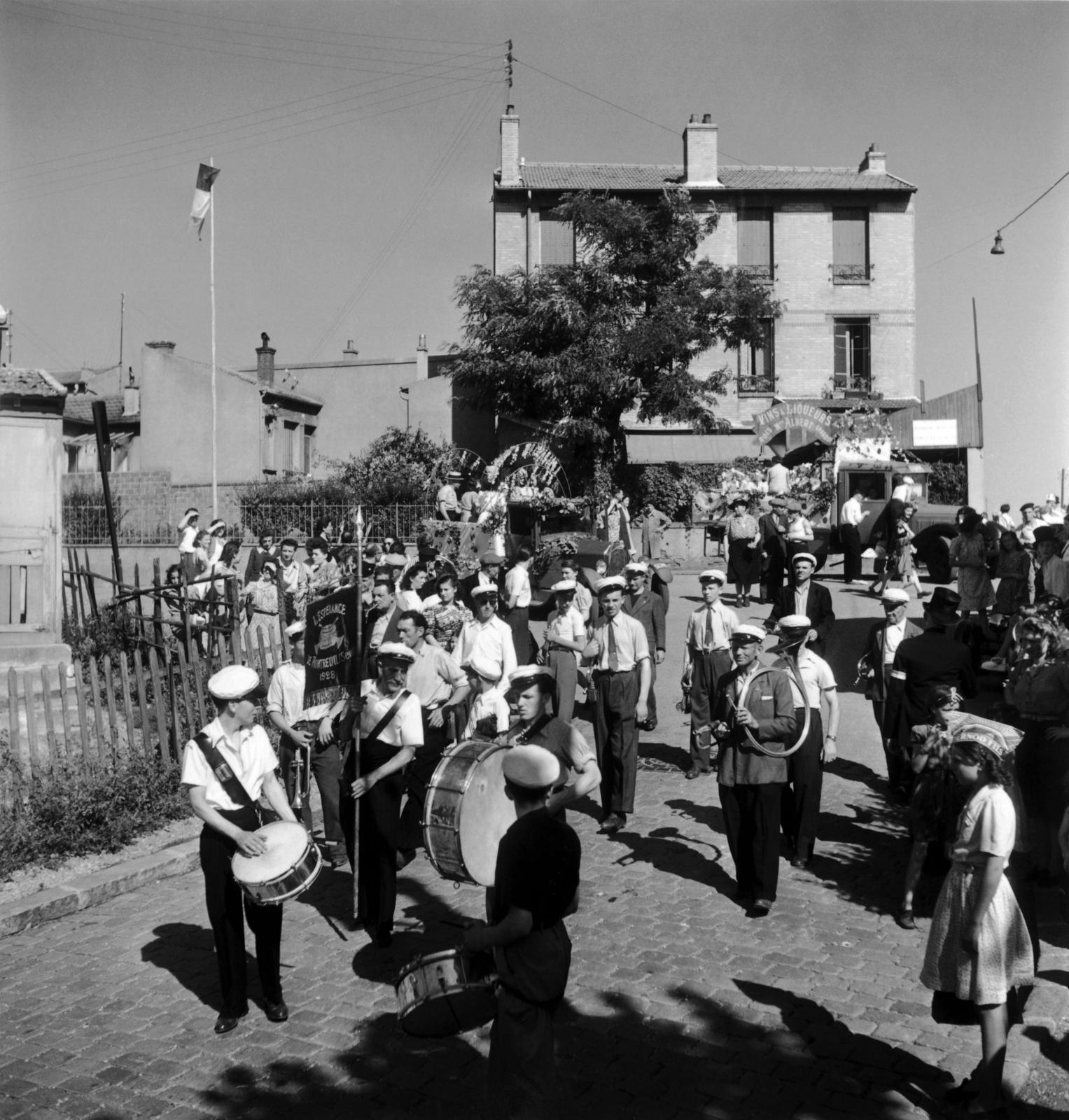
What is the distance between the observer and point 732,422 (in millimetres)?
39781

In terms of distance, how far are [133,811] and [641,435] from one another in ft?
95.1

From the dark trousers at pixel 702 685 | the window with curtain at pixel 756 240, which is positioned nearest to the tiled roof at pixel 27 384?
the dark trousers at pixel 702 685

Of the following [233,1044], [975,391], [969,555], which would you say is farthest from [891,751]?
[975,391]

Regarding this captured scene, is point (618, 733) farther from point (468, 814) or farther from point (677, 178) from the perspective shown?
point (677, 178)

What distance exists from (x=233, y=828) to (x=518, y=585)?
26.6ft

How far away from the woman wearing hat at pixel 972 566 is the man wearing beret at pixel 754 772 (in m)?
9.84

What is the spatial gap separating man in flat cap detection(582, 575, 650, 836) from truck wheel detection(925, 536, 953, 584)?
48.1ft

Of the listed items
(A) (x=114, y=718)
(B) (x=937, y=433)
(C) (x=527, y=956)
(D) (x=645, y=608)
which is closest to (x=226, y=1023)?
(C) (x=527, y=956)

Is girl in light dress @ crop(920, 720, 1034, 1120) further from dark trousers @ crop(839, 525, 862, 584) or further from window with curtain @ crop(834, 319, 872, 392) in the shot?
window with curtain @ crop(834, 319, 872, 392)

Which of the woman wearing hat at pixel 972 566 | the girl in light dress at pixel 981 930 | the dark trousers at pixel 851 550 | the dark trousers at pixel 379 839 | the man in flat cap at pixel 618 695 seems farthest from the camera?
the dark trousers at pixel 851 550

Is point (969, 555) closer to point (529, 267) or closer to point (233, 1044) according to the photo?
point (233, 1044)

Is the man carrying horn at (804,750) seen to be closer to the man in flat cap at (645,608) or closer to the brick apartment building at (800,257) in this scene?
the man in flat cap at (645,608)

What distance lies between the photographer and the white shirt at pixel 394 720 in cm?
699

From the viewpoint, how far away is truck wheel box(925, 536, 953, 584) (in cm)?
2300
